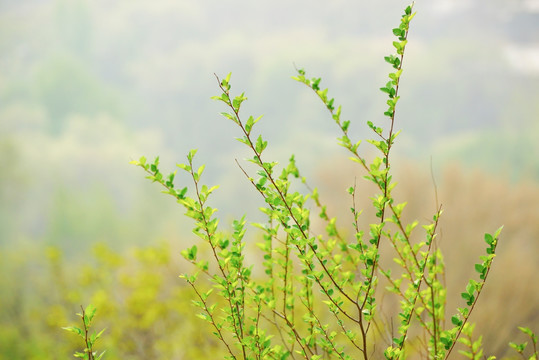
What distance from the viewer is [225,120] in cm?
952

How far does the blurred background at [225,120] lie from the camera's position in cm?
432

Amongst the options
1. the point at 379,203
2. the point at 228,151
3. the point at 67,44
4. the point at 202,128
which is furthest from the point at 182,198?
the point at 67,44

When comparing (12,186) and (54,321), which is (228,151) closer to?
(12,186)

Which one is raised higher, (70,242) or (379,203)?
(70,242)

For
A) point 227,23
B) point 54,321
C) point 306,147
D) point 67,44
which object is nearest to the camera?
point 54,321

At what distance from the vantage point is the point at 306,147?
969cm

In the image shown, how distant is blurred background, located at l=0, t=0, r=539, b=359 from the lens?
4316 millimetres

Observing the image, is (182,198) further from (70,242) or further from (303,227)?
(70,242)

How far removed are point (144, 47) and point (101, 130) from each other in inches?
148

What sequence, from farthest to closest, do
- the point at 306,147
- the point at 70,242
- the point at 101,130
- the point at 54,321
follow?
the point at 306,147 → the point at 101,130 → the point at 70,242 → the point at 54,321

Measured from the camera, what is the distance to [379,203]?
78cm

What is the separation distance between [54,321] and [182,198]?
8.29 ft

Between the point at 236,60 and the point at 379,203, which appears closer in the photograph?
the point at 379,203

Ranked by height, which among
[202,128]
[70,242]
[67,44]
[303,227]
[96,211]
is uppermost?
[67,44]
